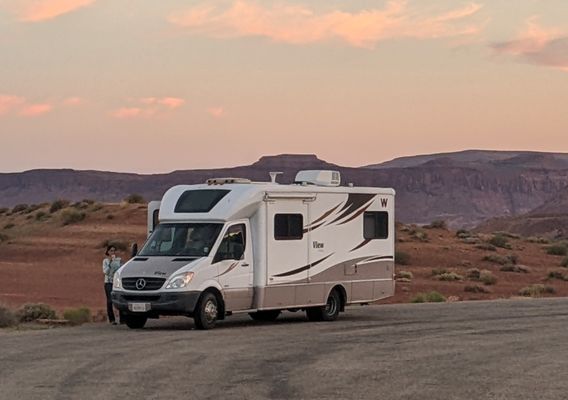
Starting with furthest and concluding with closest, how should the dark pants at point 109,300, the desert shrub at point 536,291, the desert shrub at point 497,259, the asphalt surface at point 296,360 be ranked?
the desert shrub at point 497,259, the desert shrub at point 536,291, the dark pants at point 109,300, the asphalt surface at point 296,360

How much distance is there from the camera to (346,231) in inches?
1033

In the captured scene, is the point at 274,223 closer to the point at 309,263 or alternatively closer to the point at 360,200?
the point at 309,263

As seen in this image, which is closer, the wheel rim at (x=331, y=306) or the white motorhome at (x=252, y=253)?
the white motorhome at (x=252, y=253)

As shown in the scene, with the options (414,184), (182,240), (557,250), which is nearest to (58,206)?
(557,250)

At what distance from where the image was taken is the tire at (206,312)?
23.0m

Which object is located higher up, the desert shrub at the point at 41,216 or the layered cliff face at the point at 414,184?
the layered cliff face at the point at 414,184

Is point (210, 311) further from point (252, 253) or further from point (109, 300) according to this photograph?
point (109, 300)

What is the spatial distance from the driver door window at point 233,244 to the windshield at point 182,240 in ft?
0.70

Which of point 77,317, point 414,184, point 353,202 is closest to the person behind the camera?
point 353,202

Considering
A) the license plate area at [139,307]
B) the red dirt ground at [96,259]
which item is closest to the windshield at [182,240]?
the license plate area at [139,307]

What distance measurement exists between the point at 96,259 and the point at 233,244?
34.8 meters

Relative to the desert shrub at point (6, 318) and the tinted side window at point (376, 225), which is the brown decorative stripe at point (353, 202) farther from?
the desert shrub at point (6, 318)

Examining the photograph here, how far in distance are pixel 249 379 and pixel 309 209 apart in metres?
9.90

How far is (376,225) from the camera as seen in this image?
27.3 m
